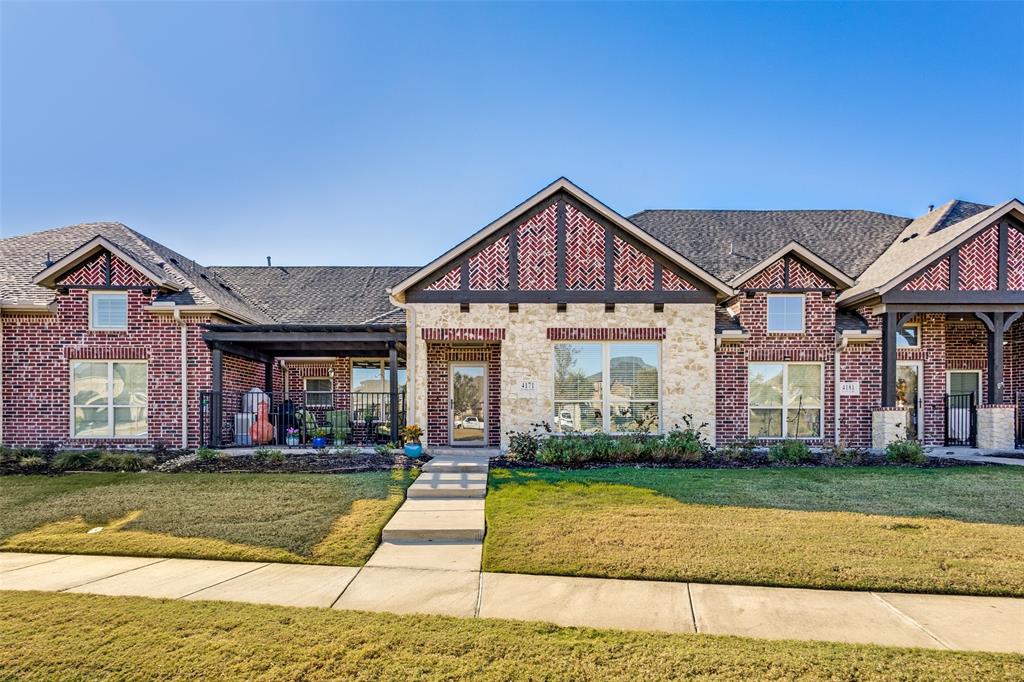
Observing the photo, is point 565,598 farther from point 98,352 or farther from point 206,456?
point 98,352

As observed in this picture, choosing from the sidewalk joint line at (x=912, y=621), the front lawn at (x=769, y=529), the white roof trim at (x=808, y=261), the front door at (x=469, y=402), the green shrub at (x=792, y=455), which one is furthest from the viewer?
the front door at (x=469, y=402)

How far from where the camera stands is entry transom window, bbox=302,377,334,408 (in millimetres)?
17156

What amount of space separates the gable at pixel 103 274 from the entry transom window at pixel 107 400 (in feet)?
6.35

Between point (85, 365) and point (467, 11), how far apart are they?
40.1ft

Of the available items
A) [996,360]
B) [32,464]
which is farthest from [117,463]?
[996,360]

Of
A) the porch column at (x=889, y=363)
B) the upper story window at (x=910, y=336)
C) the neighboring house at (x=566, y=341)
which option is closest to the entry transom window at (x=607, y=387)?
the neighboring house at (x=566, y=341)

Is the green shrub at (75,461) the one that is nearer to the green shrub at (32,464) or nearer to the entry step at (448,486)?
the green shrub at (32,464)

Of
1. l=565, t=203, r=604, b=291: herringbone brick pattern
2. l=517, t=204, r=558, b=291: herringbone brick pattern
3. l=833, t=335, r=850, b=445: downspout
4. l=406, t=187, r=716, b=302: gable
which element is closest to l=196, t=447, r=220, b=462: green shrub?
l=406, t=187, r=716, b=302: gable

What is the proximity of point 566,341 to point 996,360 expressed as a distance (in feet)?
34.8

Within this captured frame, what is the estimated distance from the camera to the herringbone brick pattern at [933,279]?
534 inches

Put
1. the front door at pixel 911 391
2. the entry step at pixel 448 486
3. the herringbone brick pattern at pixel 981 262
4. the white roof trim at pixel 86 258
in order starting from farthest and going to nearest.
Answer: the front door at pixel 911 391, the herringbone brick pattern at pixel 981 262, the white roof trim at pixel 86 258, the entry step at pixel 448 486

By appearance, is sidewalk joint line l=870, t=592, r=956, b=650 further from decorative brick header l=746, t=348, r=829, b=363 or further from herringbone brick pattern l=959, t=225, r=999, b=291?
herringbone brick pattern l=959, t=225, r=999, b=291

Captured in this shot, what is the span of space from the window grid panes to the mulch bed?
16.1ft

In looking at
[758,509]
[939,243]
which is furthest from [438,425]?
[939,243]
